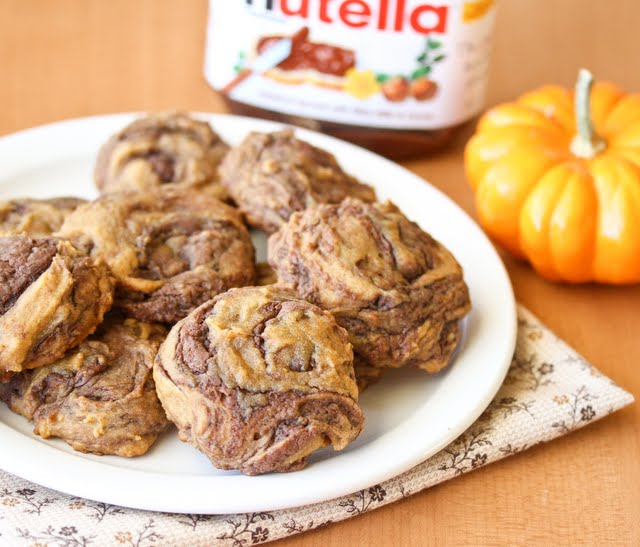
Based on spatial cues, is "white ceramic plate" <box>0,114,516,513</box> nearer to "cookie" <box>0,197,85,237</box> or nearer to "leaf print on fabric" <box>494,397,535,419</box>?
"leaf print on fabric" <box>494,397,535,419</box>

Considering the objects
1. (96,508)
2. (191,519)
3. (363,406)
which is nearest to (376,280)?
(363,406)

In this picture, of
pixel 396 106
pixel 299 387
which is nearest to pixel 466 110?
pixel 396 106

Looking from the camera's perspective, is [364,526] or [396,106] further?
[396,106]

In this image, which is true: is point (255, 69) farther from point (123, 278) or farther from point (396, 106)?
point (123, 278)

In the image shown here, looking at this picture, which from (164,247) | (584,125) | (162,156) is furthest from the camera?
(584,125)

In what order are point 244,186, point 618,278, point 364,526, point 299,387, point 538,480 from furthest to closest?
point 618,278 < point 244,186 < point 538,480 < point 364,526 < point 299,387

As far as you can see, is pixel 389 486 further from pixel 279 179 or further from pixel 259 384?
pixel 279 179

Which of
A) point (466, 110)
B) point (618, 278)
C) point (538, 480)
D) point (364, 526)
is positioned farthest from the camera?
point (466, 110)
